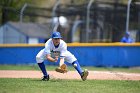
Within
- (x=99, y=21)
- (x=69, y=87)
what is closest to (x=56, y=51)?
(x=69, y=87)

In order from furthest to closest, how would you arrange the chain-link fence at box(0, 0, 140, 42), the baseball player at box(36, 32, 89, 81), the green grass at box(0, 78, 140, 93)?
1. the chain-link fence at box(0, 0, 140, 42)
2. the baseball player at box(36, 32, 89, 81)
3. the green grass at box(0, 78, 140, 93)

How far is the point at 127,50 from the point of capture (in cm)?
2266

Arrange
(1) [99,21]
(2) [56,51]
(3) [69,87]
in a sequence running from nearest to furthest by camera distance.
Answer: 1. (3) [69,87]
2. (2) [56,51]
3. (1) [99,21]

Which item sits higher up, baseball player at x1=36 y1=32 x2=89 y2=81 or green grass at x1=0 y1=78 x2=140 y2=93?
baseball player at x1=36 y1=32 x2=89 y2=81

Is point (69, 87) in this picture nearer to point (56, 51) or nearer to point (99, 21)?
point (56, 51)

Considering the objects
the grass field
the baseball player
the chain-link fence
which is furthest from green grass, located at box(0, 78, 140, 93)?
the chain-link fence

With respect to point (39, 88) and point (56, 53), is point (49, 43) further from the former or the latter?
point (39, 88)

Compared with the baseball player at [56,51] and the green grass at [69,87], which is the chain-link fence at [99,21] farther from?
the green grass at [69,87]

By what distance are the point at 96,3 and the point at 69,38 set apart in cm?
265

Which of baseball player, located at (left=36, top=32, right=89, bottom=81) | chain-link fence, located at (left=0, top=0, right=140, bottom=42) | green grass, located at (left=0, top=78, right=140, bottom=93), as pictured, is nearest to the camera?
green grass, located at (left=0, top=78, right=140, bottom=93)

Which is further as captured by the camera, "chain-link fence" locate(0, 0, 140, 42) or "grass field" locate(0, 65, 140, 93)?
"chain-link fence" locate(0, 0, 140, 42)

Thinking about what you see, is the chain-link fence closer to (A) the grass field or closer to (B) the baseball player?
(B) the baseball player

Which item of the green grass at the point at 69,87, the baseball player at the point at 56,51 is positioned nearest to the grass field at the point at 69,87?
the green grass at the point at 69,87

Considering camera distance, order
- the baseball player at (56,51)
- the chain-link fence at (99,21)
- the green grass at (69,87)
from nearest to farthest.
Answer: the green grass at (69,87), the baseball player at (56,51), the chain-link fence at (99,21)
